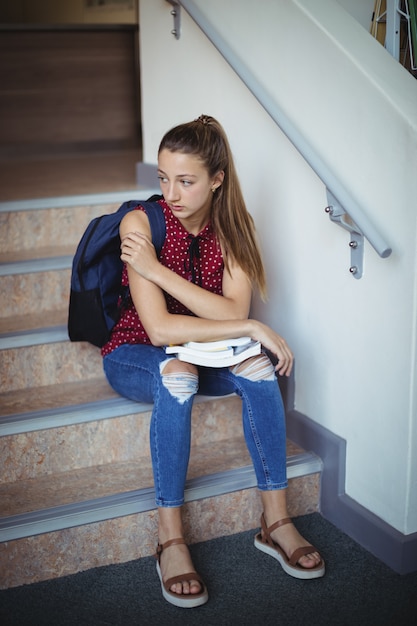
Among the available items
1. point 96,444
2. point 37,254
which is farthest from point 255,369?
point 37,254

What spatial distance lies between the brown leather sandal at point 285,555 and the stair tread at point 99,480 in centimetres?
22

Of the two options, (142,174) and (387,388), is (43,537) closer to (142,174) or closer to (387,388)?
(387,388)

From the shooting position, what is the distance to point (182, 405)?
1868mm

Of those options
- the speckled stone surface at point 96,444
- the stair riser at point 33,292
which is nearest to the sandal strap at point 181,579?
the speckled stone surface at point 96,444

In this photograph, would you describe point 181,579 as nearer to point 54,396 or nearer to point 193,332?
point 193,332

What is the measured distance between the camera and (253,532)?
213 cm

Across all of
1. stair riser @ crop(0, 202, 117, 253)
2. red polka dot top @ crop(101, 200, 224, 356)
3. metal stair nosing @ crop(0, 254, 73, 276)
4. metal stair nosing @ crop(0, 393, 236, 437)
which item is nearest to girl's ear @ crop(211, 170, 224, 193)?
red polka dot top @ crop(101, 200, 224, 356)

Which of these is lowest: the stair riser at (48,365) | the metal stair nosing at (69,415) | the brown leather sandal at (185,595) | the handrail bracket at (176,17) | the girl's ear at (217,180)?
the brown leather sandal at (185,595)

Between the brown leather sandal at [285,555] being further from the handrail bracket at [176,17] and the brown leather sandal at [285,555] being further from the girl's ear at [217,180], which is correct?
the handrail bracket at [176,17]

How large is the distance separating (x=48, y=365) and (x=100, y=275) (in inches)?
16.0

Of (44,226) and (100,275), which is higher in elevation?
(44,226)

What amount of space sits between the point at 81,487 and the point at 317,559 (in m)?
0.64

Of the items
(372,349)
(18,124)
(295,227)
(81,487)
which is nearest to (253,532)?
(81,487)

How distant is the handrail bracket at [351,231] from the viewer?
6.15ft
